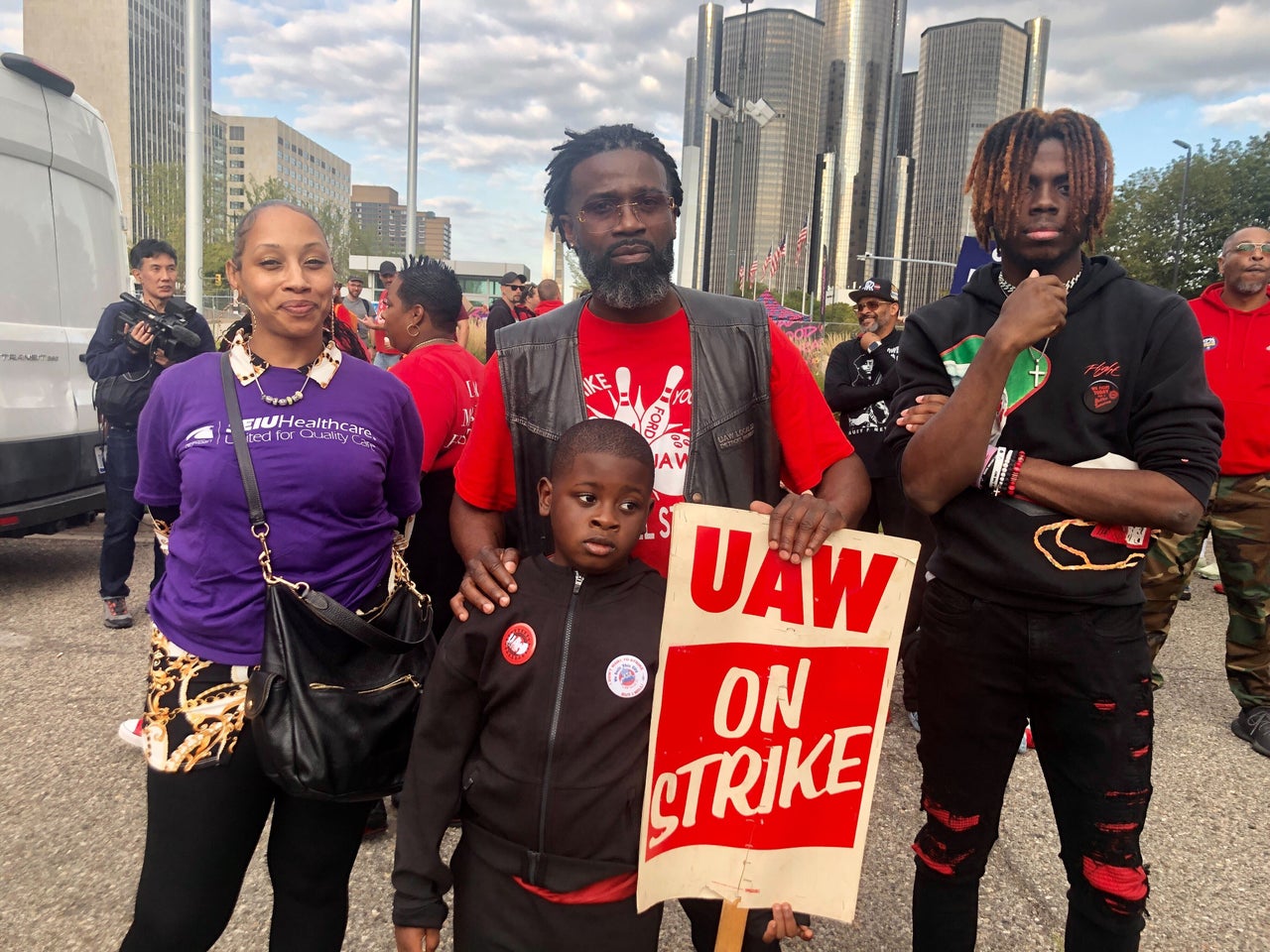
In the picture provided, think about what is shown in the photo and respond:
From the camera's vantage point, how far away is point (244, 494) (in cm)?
192

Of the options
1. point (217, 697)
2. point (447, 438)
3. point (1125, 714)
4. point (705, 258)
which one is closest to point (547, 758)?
point (217, 697)

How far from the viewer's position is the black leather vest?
2.12 metres

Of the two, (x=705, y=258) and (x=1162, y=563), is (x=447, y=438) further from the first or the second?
(x=705, y=258)

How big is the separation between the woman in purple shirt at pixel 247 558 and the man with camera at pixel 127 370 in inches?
145

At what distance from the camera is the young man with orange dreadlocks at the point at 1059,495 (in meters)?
1.84

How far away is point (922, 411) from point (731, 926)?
1142mm

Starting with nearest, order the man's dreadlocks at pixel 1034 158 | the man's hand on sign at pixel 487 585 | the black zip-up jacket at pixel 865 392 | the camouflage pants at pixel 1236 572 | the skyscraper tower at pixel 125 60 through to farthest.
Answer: the man's hand on sign at pixel 487 585 → the man's dreadlocks at pixel 1034 158 → the camouflage pants at pixel 1236 572 → the black zip-up jacket at pixel 865 392 → the skyscraper tower at pixel 125 60

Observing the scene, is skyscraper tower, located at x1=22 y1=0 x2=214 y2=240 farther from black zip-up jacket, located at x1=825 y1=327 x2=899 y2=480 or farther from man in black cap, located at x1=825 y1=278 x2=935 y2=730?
black zip-up jacket, located at x1=825 y1=327 x2=899 y2=480

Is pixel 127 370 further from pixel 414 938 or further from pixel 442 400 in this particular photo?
pixel 414 938

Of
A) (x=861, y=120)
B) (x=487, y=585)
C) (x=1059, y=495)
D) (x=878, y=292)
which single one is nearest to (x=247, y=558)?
(x=487, y=585)

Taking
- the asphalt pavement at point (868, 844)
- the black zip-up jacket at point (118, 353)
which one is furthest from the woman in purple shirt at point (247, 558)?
the black zip-up jacket at point (118, 353)

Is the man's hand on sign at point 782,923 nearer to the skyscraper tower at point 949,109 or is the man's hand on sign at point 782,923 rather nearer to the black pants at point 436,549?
the black pants at point 436,549

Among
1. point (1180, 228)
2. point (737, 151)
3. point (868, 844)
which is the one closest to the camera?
point (868, 844)

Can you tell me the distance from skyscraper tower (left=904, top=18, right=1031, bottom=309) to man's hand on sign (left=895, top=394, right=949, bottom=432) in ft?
240
